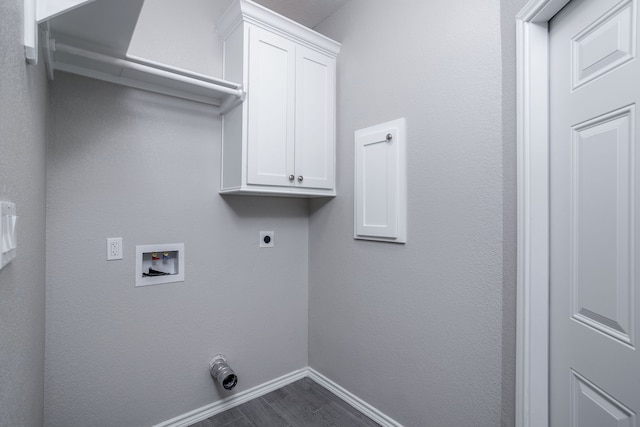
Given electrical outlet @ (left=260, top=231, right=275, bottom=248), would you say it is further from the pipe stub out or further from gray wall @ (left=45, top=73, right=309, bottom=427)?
the pipe stub out

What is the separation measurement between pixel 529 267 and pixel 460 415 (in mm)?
833

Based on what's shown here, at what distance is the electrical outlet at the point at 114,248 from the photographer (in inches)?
64.0

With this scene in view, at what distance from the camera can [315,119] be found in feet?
6.75

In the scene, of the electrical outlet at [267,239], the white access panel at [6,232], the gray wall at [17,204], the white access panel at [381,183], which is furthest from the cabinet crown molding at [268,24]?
the white access panel at [6,232]

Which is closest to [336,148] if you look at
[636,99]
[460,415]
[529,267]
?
[529,267]

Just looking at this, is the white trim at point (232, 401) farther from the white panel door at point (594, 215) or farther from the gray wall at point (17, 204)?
the white panel door at point (594, 215)

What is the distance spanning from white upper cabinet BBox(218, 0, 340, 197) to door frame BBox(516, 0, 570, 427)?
118 centimetres

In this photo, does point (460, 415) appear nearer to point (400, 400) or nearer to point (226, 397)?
→ point (400, 400)

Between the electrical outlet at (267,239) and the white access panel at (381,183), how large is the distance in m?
0.62

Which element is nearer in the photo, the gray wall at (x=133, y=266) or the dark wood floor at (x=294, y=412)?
the gray wall at (x=133, y=266)

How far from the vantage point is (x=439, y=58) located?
156 centimetres

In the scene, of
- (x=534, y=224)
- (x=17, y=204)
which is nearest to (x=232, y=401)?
(x=17, y=204)

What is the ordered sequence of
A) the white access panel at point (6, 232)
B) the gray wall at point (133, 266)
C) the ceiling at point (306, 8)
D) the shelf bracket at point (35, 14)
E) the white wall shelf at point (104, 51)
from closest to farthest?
the white access panel at point (6, 232), the shelf bracket at point (35, 14), the white wall shelf at point (104, 51), the gray wall at point (133, 266), the ceiling at point (306, 8)

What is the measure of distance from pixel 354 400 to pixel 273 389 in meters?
0.59
